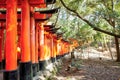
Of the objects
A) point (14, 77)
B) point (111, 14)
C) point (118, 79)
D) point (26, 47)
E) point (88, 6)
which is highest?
point (88, 6)

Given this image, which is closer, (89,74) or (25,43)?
(25,43)

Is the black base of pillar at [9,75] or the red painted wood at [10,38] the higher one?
the red painted wood at [10,38]

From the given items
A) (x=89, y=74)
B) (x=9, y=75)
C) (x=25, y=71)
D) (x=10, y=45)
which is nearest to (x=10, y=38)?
(x=10, y=45)

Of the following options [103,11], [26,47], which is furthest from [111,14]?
[26,47]

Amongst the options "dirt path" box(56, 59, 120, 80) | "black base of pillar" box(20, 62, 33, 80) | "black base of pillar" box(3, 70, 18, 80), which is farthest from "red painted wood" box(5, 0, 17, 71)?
"dirt path" box(56, 59, 120, 80)

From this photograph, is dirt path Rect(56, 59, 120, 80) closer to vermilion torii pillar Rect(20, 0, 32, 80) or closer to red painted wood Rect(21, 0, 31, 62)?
vermilion torii pillar Rect(20, 0, 32, 80)

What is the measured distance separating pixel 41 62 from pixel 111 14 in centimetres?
536

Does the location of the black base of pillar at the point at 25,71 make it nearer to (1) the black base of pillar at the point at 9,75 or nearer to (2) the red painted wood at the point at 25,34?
(2) the red painted wood at the point at 25,34

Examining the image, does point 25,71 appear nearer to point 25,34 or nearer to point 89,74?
point 25,34

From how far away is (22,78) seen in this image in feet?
29.3

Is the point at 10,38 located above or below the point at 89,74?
above

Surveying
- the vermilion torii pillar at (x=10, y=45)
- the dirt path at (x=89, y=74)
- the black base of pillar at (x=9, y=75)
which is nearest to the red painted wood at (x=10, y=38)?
the vermilion torii pillar at (x=10, y=45)

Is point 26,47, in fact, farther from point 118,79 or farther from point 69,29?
point 69,29

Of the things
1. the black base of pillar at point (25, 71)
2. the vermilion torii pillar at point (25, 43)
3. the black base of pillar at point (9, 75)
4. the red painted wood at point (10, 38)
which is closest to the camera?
the black base of pillar at point (9, 75)
